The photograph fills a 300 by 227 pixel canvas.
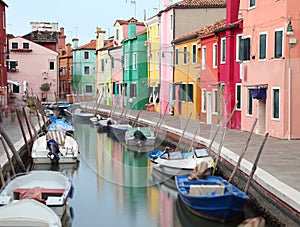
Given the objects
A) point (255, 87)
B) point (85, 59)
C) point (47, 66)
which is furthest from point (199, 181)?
point (85, 59)

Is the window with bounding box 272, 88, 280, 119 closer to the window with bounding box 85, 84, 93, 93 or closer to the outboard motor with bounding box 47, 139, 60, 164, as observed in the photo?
the outboard motor with bounding box 47, 139, 60, 164

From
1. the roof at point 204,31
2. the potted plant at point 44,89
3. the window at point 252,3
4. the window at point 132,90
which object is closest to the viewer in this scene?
the window at point 252,3

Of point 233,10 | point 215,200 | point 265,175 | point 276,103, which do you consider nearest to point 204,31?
point 233,10

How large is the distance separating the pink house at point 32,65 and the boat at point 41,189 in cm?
3763

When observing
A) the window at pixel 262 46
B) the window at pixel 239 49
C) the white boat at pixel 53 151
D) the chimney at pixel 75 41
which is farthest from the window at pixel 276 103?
the chimney at pixel 75 41

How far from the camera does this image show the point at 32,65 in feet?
165

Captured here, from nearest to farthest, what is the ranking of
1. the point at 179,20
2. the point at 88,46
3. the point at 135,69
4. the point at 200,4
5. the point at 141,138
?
the point at 141,138, the point at 200,4, the point at 179,20, the point at 135,69, the point at 88,46

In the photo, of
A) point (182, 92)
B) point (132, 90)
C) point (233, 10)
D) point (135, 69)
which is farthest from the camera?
point (132, 90)

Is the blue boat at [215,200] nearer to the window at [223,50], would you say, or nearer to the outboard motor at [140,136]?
the outboard motor at [140,136]

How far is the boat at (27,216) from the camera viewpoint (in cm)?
861

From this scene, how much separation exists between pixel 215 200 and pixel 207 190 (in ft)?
2.18

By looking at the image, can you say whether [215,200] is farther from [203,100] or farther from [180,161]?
[203,100]

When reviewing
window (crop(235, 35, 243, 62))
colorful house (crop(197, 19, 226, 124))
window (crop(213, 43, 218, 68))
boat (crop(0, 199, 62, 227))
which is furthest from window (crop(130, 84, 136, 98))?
boat (crop(0, 199, 62, 227))

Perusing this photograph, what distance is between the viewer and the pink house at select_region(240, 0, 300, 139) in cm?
1767
